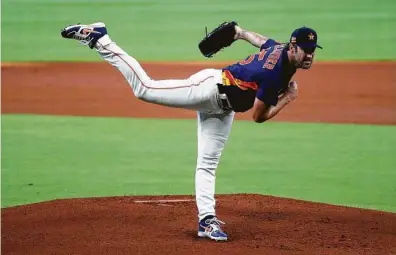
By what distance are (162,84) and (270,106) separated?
30.6 inches

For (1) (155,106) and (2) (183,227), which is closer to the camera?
(2) (183,227)

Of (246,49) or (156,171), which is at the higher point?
(246,49)

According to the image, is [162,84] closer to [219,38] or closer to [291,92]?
[219,38]

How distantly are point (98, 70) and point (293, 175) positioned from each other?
6178 millimetres

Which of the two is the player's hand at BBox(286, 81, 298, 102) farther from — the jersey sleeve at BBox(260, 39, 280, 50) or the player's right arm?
the jersey sleeve at BBox(260, 39, 280, 50)

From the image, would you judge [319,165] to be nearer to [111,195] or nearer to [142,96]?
[111,195]

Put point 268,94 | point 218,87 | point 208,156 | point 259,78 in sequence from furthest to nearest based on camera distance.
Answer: point 208,156 → point 218,87 → point 259,78 → point 268,94

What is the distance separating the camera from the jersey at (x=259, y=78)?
5574 mm

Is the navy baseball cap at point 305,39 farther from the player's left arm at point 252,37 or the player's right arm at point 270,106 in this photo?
the player's left arm at point 252,37

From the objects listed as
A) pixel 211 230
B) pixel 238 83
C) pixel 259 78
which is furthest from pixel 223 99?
pixel 211 230

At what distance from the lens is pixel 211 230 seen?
5.84m

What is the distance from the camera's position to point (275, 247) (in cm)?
565

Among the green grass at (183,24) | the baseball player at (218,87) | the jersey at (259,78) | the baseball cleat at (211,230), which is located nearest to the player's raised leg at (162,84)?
the baseball player at (218,87)

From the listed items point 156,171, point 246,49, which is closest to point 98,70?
point 246,49
